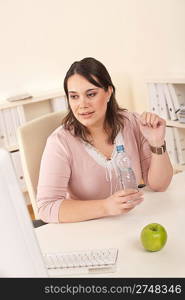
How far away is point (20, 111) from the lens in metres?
3.52

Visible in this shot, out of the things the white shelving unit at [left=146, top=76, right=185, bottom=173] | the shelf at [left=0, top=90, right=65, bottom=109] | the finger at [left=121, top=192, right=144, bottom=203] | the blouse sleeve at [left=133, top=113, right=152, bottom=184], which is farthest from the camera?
the shelf at [left=0, top=90, right=65, bottom=109]

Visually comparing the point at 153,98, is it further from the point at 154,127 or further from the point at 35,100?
the point at 154,127

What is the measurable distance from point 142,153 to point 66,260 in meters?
0.76

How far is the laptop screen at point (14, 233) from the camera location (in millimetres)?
667

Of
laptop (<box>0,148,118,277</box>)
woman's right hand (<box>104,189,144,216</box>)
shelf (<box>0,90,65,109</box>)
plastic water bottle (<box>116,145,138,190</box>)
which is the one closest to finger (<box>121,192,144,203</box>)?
woman's right hand (<box>104,189,144,216</box>)

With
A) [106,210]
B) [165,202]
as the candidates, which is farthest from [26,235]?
[165,202]

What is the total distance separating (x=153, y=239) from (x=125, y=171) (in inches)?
16.9

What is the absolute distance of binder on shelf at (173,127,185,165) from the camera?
10.7 ft

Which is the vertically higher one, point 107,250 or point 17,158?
point 107,250

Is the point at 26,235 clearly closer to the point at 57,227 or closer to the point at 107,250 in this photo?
the point at 107,250

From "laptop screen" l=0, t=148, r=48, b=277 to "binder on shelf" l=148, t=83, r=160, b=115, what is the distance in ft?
8.95

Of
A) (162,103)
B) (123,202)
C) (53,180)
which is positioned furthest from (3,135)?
(123,202)

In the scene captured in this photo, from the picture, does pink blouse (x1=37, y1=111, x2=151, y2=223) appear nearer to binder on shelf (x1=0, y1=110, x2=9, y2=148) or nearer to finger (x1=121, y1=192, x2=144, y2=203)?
finger (x1=121, y1=192, x2=144, y2=203)

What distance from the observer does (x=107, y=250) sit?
3.86 feet
